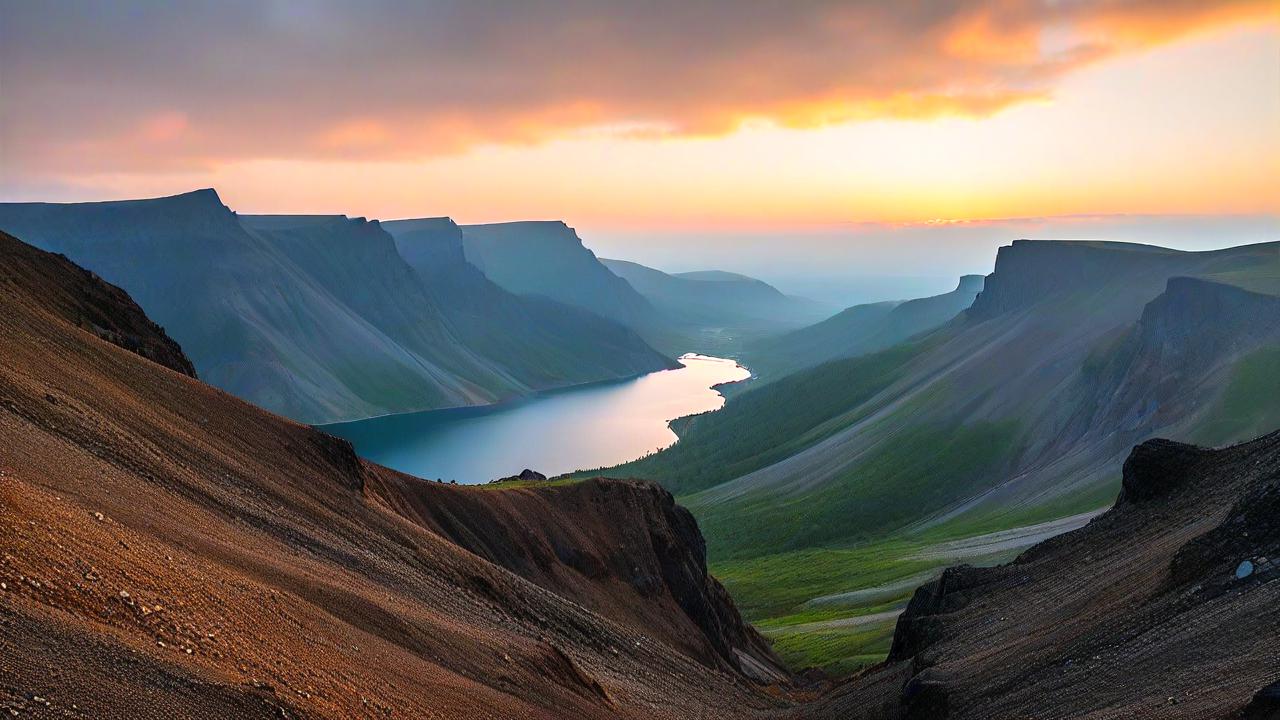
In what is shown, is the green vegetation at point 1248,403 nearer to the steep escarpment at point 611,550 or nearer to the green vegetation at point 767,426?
the steep escarpment at point 611,550

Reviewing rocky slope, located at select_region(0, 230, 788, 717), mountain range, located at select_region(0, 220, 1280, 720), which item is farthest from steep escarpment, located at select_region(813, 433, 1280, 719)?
rocky slope, located at select_region(0, 230, 788, 717)

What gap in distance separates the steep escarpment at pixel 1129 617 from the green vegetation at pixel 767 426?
328ft

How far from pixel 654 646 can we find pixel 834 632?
84.3 feet

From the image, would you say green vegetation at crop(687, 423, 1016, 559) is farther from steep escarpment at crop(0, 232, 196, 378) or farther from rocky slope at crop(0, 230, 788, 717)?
steep escarpment at crop(0, 232, 196, 378)

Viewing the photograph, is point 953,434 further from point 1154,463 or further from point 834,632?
point 1154,463

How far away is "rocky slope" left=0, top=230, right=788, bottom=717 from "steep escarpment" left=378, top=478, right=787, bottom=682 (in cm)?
16

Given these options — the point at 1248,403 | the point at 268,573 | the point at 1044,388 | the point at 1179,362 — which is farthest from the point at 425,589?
the point at 1044,388

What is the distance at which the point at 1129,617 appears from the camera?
3188 cm

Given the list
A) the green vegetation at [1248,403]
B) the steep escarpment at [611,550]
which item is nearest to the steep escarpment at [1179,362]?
the green vegetation at [1248,403]

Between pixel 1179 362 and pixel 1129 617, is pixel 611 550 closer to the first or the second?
pixel 1129 617

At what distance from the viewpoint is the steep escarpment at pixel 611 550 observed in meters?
50.9

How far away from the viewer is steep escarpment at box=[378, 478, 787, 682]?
167ft

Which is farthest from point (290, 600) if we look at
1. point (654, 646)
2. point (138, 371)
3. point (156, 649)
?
point (654, 646)

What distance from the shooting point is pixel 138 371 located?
41.7m
